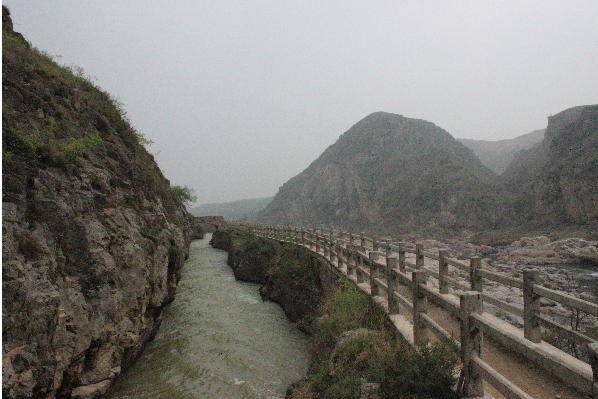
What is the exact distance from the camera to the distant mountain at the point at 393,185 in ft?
209

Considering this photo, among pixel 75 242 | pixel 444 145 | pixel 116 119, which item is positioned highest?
pixel 444 145

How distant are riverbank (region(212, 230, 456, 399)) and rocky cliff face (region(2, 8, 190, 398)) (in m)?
4.32

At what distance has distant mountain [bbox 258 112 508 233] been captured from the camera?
63.7 metres

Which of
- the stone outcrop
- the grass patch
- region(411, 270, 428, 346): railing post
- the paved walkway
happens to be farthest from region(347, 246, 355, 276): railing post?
region(411, 270, 428, 346): railing post

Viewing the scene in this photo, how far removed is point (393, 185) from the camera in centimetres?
8144

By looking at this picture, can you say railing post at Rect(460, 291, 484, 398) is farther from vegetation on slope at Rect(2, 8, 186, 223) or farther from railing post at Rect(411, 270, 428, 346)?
vegetation on slope at Rect(2, 8, 186, 223)

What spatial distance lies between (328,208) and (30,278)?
288ft

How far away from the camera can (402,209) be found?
7356 cm

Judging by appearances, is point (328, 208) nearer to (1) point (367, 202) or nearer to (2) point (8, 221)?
(1) point (367, 202)

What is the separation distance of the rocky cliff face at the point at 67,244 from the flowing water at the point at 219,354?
29.6 inches

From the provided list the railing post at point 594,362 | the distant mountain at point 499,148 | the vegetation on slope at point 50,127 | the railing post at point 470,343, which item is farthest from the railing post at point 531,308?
the distant mountain at point 499,148

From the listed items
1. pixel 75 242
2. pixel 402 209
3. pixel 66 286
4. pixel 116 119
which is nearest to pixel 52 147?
pixel 75 242

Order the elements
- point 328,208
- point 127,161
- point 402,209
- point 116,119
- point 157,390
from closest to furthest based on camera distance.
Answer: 1. point 157,390
2. point 127,161
3. point 116,119
4. point 402,209
5. point 328,208

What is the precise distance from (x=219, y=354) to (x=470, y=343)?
26.2 feet
